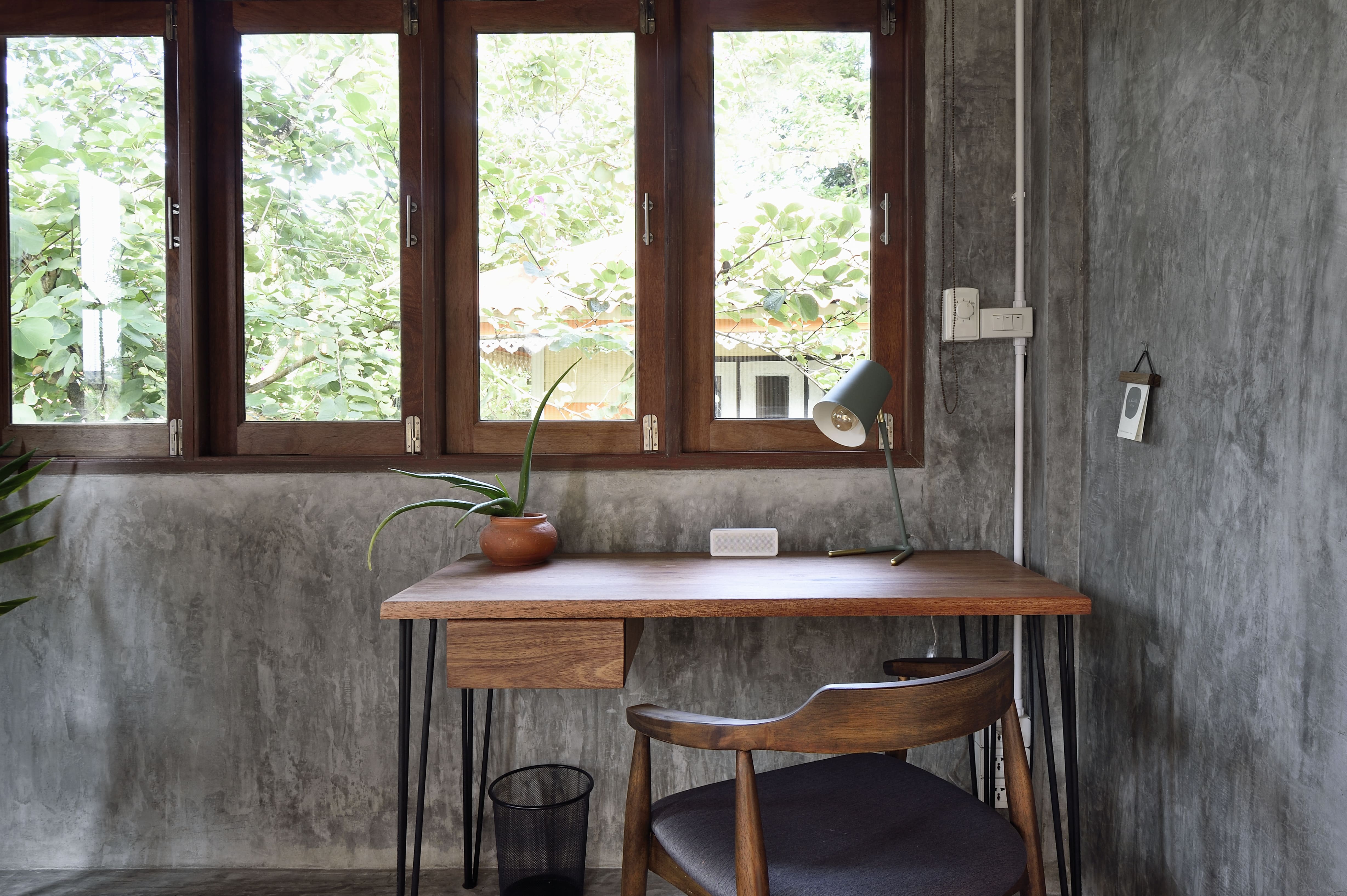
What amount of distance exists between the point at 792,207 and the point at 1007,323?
0.67m

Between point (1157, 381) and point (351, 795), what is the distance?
231 centimetres

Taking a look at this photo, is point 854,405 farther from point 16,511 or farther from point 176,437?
point 16,511

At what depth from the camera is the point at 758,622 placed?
89.2 inches

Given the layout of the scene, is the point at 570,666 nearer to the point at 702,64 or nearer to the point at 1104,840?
the point at 1104,840

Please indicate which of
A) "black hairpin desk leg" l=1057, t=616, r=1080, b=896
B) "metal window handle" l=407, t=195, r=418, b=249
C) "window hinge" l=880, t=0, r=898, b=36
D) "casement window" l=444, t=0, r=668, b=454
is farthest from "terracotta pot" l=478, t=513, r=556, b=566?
"window hinge" l=880, t=0, r=898, b=36

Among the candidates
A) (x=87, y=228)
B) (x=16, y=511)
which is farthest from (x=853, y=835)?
(x=87, y=228)

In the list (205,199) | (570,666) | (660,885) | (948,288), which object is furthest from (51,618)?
(948,288)

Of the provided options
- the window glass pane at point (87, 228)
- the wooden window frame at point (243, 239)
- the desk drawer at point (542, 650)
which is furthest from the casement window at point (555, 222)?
the window glass pane at point (87, 228)

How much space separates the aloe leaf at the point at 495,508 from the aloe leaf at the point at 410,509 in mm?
13

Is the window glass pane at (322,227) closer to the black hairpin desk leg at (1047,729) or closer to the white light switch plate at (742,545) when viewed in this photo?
the white light switch plate at (742,545)

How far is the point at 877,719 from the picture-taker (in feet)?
3.86

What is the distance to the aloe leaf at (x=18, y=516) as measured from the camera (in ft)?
6.72

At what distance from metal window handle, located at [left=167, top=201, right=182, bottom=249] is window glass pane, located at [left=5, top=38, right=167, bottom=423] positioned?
4 centimetres

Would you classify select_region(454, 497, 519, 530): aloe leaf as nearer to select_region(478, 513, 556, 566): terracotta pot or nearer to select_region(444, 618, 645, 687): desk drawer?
select_region(478, 513, 556, 566): terracotta pot
